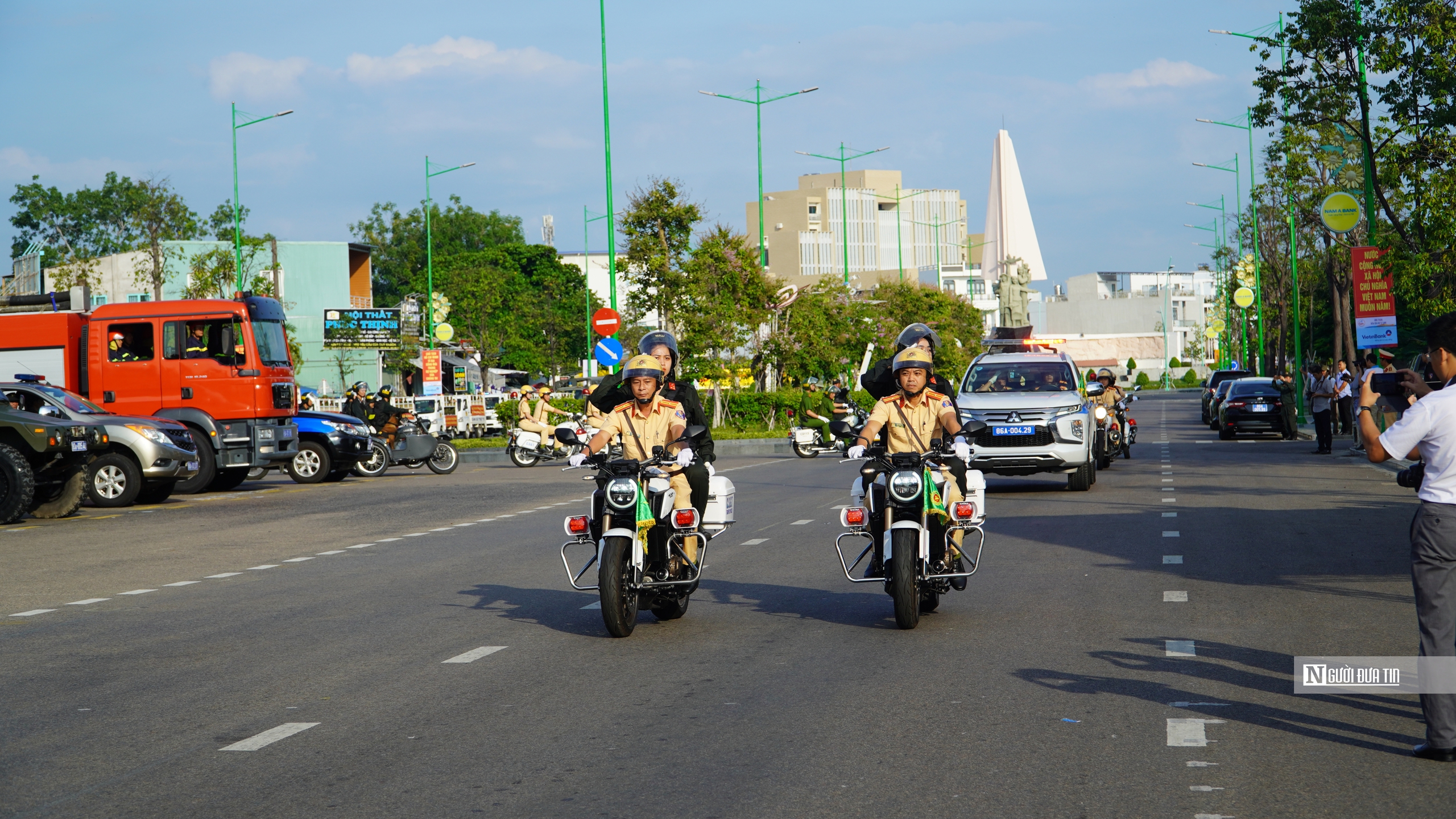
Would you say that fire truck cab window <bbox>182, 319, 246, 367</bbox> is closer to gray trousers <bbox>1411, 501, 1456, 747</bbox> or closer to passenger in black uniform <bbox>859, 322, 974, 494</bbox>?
passenger in black uniform <bbox>859, 322, 974, 494</bbox>

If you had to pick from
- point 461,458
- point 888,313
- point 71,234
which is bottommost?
point 461,458

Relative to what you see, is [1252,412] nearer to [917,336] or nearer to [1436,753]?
[917,336]

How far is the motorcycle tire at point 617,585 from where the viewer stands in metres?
8.51

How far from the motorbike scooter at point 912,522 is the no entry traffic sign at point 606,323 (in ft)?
72.0

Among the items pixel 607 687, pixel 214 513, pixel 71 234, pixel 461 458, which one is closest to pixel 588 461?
pixel 607 687

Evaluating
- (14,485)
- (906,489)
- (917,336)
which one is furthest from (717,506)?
(14,485)

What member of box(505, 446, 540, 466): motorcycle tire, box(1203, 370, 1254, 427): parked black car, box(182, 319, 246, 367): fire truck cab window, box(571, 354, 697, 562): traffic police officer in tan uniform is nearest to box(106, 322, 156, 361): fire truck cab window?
box(182, 319, 246, 367): fire truck cab window

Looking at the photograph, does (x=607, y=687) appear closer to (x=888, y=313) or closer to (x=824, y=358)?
(x=824, y=358)

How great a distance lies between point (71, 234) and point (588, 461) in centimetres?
9037

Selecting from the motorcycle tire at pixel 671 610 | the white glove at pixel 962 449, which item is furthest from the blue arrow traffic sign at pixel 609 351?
the white glove at pixel 962 449

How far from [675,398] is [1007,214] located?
412 ft

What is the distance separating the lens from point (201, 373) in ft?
80.7

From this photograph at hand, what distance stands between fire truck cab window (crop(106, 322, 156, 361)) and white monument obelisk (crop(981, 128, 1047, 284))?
10946 centimetres

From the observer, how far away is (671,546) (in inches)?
358
